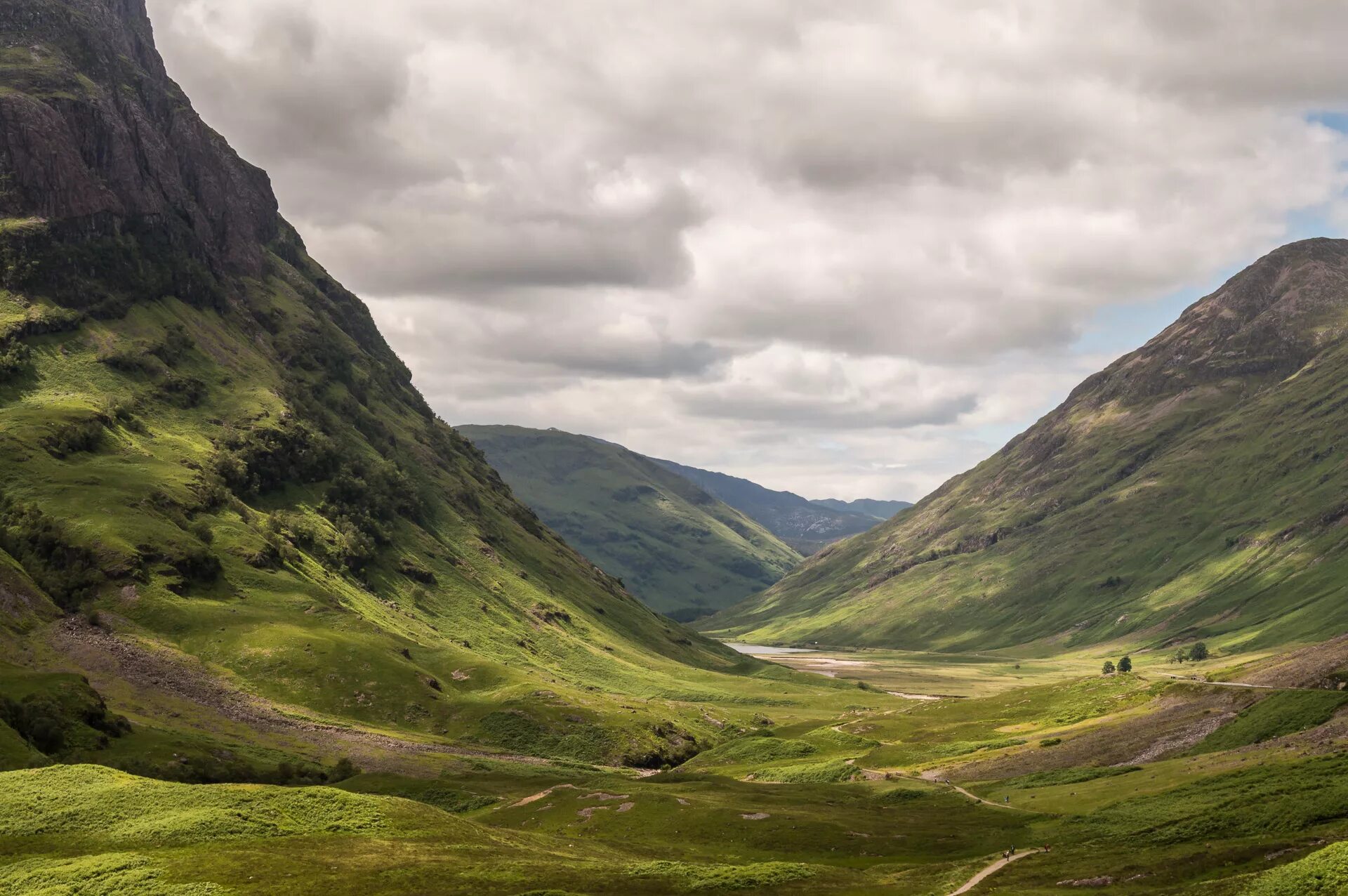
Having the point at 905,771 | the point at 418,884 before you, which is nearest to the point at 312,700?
the point at 905,771

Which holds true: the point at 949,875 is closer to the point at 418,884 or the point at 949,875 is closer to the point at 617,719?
the point at 418,884

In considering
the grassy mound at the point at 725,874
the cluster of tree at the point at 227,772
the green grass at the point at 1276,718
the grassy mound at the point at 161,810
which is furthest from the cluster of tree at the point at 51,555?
the green grass at the point at 1276,718

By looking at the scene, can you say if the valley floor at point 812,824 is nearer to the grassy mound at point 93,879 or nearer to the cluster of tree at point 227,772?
the grassy mound at point 93,879

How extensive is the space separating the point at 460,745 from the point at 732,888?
383 ft

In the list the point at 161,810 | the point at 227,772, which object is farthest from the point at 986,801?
the point at 227,772

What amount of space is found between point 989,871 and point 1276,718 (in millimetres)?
47680

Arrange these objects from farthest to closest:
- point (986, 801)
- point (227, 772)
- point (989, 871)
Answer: point (227, 772), point (986, 801), point (989, 871)

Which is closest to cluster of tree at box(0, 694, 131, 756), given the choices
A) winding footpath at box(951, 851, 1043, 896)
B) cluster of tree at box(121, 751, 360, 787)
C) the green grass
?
cluster of tree at box(121, 751, 360, 787)

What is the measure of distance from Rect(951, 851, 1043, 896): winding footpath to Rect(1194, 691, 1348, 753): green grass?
36.5 m

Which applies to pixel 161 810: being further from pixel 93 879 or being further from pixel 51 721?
pixel 51 721

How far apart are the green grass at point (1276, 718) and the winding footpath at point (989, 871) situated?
36527mm

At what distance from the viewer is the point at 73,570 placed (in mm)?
186500

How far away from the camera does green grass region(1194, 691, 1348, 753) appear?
310 ft

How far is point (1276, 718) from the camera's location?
324ft
